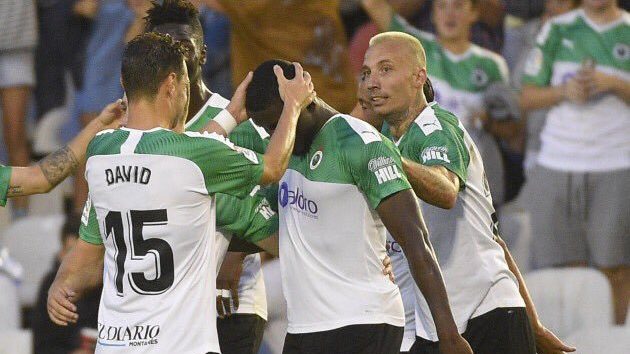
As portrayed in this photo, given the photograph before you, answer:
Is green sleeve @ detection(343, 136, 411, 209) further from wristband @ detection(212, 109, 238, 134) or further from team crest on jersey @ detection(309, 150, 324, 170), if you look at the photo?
wristband @ detection(212, 109, 238, 134)

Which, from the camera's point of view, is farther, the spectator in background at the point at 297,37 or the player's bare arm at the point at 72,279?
the spectator in background at the point at 297,37

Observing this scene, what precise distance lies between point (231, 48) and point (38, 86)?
2.27 m

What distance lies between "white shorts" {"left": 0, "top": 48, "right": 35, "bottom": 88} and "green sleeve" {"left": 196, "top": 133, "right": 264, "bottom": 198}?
6243mm

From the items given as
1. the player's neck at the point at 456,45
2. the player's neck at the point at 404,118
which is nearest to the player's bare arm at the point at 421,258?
the player's neck at the point at 404,118

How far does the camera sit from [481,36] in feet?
35.0

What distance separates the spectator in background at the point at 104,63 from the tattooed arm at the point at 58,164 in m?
4.67

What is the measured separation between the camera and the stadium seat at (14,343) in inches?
353

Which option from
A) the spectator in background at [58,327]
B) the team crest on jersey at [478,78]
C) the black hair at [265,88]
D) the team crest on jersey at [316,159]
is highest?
the black hair at [265,88]

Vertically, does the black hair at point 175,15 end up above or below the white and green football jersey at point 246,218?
above

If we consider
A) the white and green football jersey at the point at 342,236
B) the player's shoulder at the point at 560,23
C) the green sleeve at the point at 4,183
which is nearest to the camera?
the white and green football jersey at the point at 342,236

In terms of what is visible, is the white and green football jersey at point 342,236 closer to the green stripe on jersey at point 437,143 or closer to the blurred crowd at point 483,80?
the green stripe on jersey at point 437,143

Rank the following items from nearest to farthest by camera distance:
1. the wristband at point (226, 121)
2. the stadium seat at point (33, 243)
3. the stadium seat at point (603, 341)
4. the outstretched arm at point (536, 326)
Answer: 1. the wristband at point (226, 121)
2. the outstretched arm at point (536, 326)
3. the stadium seat at point (603, 341)
4. the stadium seat at point (33, 243)

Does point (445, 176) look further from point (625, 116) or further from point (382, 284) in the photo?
point (625, 116)

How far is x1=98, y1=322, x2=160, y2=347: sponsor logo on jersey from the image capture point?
18.8 feet
